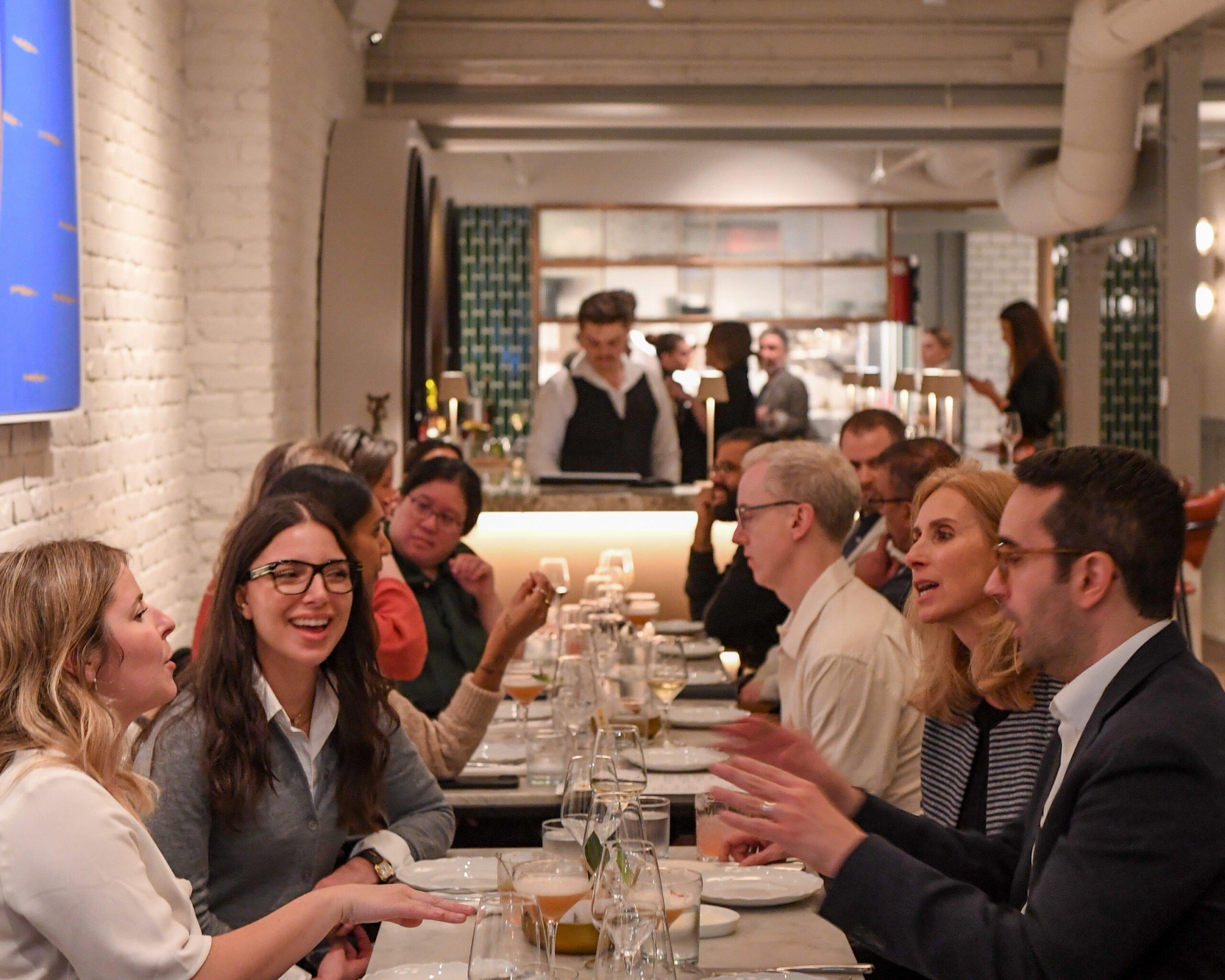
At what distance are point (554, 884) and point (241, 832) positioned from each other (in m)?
0.74

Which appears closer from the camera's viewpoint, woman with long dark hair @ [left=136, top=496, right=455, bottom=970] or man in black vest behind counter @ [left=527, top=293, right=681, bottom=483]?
woman with long dark hair @ [left=136, top=496, right=455, bottom=970]

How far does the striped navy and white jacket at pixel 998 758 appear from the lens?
95.3 inches

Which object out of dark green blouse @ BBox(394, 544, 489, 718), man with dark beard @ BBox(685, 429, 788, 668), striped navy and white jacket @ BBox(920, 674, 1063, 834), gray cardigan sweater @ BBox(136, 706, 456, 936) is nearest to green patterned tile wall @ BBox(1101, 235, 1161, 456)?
man with dark beard @ BBox(685, 429, 788, 668)

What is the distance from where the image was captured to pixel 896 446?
4105 mm

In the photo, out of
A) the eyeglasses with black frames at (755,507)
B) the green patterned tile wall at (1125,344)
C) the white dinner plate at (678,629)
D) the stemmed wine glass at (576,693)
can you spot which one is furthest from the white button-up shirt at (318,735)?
the green patterned tile wall at (1125,344)

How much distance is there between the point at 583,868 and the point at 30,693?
2.26 feet

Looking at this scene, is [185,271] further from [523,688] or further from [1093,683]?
[1093,683]

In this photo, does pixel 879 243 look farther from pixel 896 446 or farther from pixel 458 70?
pixel 896 446

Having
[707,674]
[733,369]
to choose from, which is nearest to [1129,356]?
[733,369]

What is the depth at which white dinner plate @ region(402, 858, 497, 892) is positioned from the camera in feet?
7.48

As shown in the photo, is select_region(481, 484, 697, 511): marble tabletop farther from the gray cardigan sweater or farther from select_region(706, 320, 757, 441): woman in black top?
the gray cardigan sweater

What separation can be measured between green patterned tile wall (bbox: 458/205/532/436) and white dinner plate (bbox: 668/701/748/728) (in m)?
8.95

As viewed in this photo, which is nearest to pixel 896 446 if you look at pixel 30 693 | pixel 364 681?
pixel 364 681

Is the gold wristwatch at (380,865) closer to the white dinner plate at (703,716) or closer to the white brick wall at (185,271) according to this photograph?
the white dinner plate at (703,716)
